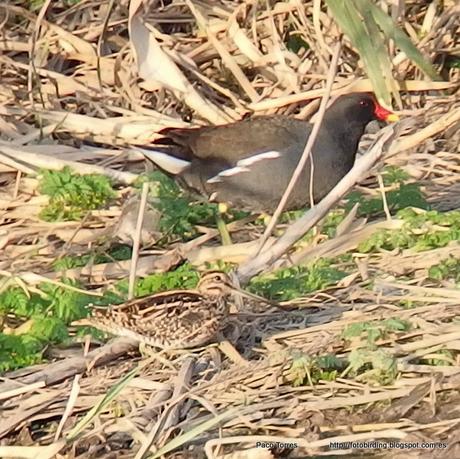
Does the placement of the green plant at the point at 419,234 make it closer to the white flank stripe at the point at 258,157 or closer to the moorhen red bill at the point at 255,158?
the moorhen red bill at the point at 255,158

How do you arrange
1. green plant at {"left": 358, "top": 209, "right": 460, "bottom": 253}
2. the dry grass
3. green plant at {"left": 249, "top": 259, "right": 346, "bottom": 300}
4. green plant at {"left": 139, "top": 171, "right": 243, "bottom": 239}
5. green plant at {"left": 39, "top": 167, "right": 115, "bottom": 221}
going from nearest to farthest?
the dry grass
green plant at {"left": 249, "top": 259, "right": 346, "bottom": 300}
green plant at {"left": 358, "top": 209, "right": 460, "bottom": 253}
green plant at {"left": 139, "top": 171, "right": 243, "bottom": 239}
green plant at {"left": 39, "top": 167, "right": 115, "bottom": 221}

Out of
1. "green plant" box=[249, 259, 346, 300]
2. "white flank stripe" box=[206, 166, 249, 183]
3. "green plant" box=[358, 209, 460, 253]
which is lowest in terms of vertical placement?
"green plant" box=[358, 209, 460, 253]

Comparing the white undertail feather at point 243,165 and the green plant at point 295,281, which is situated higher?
the white undertail feather at point 243,165

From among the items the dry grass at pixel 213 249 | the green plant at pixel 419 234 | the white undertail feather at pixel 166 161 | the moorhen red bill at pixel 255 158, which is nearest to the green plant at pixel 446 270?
the dry grass at pixel 213 249

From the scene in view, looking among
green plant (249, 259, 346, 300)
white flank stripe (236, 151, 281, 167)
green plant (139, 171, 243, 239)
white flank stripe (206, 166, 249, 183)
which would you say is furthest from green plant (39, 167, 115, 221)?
green plant (249, 259, 346, 300)

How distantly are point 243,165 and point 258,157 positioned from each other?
0.29 feet

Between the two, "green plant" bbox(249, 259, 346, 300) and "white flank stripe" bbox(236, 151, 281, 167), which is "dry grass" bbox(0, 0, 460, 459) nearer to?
"green plant" bbox(249, 259, 346, 300)

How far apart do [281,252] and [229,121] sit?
2389 millimetres

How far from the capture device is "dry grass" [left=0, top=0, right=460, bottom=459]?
4.53m

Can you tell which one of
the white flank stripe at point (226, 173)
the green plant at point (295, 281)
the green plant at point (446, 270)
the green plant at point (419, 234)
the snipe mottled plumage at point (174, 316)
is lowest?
the green plant at point (419, 234)

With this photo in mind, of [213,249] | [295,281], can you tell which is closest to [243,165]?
[213,249]

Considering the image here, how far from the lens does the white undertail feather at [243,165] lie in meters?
6.43

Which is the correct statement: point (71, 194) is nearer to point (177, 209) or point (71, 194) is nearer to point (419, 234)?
point (177, 209)

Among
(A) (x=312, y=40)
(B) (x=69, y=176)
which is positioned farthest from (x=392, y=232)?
(A) (x=312, y=40)
